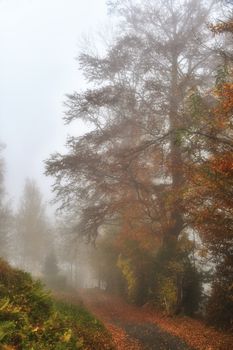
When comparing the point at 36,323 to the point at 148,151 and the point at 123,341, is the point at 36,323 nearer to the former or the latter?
the point at 123,341

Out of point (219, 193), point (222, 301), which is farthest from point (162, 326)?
point (219, 193)

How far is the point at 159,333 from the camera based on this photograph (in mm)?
14570

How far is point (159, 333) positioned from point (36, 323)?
242 inches

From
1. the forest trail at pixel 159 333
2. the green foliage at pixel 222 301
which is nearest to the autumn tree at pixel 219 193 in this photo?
the green foliage at pixel 222 301

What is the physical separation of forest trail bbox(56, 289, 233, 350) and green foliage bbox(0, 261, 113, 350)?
1.18 meters

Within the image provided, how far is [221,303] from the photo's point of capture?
15344 mm

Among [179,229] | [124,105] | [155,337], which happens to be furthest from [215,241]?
[124,105]

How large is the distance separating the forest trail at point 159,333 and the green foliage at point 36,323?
1.18m

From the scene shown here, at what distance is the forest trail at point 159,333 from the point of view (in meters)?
12.9

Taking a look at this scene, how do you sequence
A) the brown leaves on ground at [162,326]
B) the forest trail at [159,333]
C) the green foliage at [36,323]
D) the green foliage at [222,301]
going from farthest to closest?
the green foliage at [222,301] → the brown leaves on ground at [162,326] → the forest trail at [159,333] → the green foliage at [36,323]

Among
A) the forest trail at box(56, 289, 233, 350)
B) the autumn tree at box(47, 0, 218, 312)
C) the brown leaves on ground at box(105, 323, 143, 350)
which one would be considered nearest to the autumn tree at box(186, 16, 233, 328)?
the forest trail at box(56, 289, 233, 350)

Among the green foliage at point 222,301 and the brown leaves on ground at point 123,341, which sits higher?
the green foliage at point 222,301

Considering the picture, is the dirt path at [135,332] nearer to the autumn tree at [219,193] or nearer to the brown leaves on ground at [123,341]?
the brown leaves on ground at [123,341]

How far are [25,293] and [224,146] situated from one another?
8.01 m
